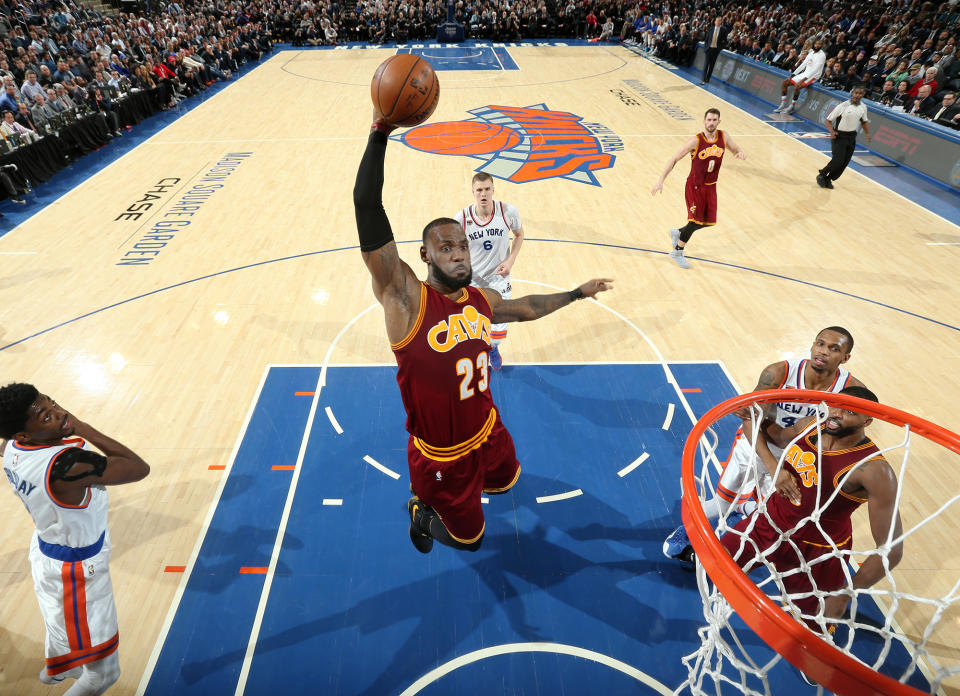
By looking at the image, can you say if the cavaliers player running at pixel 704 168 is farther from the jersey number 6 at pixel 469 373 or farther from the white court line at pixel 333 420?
the jersey number 6 at pixel 469 373

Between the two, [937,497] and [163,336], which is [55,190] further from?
[937,497]

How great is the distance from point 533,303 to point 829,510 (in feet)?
6.66

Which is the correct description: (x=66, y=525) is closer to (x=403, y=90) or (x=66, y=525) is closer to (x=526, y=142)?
(x=403, y=90)

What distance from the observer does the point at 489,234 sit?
17.7ft

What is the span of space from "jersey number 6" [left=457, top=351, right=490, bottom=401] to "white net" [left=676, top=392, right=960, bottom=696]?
111 cm

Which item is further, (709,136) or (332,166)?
(332,166)

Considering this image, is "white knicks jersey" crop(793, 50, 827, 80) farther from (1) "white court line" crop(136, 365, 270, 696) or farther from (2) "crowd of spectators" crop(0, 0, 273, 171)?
(2) "crowd of spectators" crop(0, 0, 273, 171)

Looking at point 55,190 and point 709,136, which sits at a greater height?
point 709,136

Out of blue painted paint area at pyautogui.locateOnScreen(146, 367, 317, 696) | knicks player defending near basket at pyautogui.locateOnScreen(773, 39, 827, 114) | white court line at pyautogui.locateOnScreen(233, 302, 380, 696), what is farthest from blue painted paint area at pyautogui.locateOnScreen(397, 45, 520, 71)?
blue painted paint area at pyautogui.locateOnScreen(146, 367, 317, 696)

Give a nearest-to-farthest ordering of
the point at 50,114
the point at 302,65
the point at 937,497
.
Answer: the point at 937,497 → the point at 50,114 → the point at 302,65

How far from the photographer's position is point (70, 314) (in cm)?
693

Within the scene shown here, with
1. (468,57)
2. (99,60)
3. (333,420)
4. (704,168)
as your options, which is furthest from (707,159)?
(468,57)

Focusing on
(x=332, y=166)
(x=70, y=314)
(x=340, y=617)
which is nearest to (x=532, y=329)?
(x=340, y=617)

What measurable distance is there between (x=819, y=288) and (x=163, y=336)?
8329 millimetres
